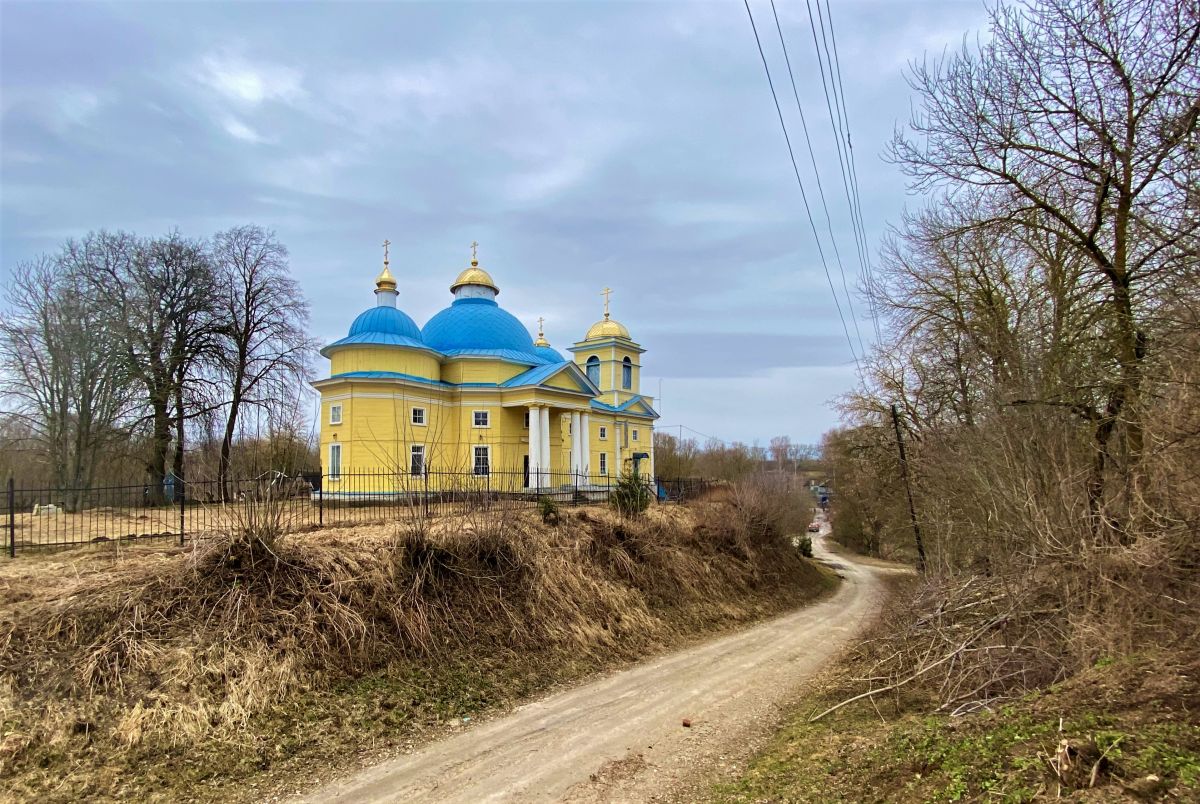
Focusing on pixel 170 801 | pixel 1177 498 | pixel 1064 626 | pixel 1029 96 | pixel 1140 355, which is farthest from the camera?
pixel 1029 96

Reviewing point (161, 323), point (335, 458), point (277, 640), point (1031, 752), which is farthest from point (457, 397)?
point (1031, 752)

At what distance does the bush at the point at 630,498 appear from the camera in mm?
17406

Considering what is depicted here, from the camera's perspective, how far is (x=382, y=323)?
26.1m

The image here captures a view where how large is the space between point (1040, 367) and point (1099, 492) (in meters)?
2.84

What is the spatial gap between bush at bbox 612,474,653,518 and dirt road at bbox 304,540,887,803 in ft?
18.8

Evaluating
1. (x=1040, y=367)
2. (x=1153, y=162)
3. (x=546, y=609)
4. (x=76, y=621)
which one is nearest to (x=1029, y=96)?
(x=1153, y=162)

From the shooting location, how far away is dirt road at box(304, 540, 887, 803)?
5.95 m

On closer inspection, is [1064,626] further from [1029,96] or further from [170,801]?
[170,801]

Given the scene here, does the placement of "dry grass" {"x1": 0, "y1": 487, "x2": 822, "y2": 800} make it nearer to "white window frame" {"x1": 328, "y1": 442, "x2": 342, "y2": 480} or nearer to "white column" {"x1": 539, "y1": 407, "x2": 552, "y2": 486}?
"white column" {"x1": 539, "y1": 407, "x2": 552, "y2": 486}

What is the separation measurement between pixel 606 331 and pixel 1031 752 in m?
37.2

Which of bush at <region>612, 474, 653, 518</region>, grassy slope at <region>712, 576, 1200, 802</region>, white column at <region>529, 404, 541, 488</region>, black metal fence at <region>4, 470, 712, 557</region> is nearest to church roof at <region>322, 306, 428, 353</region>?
white column at <region>529, 404, 541, 488</region>

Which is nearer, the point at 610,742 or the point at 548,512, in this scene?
the point at 610,742

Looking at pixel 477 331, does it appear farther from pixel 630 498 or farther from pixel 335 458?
pixel 630 498

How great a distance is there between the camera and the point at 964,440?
37.9ft
